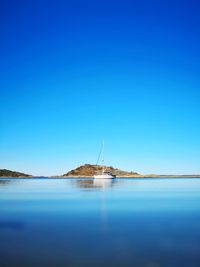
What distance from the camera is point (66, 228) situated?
17719 mm

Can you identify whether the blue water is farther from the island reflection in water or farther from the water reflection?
the island reflection in water

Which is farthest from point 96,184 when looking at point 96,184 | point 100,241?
point 100,241

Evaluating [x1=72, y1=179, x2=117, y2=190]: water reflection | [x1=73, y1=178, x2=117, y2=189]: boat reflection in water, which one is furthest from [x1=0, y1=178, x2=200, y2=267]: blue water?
[x1=73, y1=178, x2=117, y2=189]: boat reflection in water

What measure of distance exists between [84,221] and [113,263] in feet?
34.9

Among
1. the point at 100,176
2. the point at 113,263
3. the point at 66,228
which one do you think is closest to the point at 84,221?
the point at 66,228

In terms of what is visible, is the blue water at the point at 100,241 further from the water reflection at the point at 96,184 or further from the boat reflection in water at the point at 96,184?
the boat reflection in water at the point at 96,184

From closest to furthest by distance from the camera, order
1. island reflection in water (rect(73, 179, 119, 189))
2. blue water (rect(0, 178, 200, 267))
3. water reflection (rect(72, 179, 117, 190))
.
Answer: blue water (rect(0, 178, 200, 267)) < island reflection in water (rect(73, 179, 119, 189)) < water reflection (rect(72, 179, 117, 190))

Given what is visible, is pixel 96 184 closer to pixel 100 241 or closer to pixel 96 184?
pixel 96 184

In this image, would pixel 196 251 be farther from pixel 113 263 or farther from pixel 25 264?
pixel 25 264

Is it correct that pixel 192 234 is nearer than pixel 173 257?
No

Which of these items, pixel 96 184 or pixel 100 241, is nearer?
pixel 100 241

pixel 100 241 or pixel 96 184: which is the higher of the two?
pixel 96 184

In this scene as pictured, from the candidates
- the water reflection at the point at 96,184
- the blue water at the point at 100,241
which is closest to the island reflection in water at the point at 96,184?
the water reflection at the point at 96,184

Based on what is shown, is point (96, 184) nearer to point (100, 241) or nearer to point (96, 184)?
point (96, 184)
